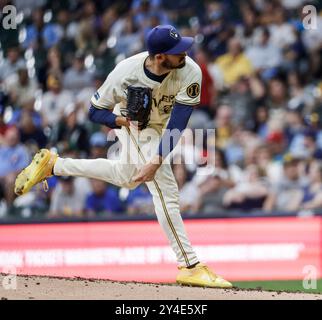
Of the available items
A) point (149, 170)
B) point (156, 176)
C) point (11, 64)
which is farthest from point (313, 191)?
point (11, 64)

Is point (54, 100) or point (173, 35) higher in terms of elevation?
point (54, 100)

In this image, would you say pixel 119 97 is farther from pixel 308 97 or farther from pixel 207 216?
pixel 308 97

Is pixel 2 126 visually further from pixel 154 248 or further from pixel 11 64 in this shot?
pixel 154 248

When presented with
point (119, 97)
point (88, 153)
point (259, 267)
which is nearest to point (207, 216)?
point (259, 267)

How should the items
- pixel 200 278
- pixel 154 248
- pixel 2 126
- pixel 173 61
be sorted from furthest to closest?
pixel 2 126 → pixel 154 248 → pixel 200 278 → pixel 173 61

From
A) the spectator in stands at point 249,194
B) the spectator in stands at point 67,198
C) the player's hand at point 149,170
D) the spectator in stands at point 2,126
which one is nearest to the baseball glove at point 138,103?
the player's hand at point 149,170
